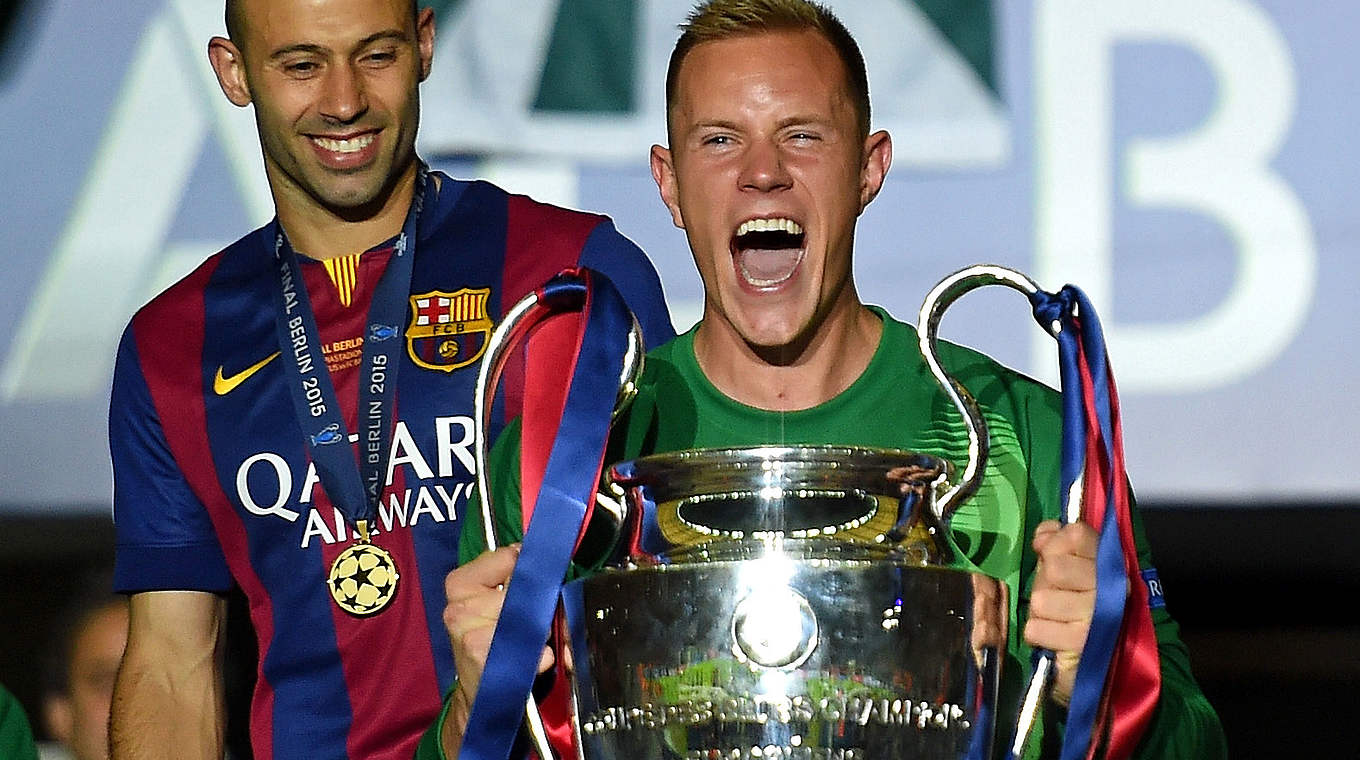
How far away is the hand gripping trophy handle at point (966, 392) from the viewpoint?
173 centimetres

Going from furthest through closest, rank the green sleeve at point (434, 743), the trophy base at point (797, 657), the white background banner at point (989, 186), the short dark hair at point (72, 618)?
the short dark hair at point (72, 618) < the white background banner at point (989, 186) < the green sleeve at point (434, 743) < the trophy base at point (797, 657)

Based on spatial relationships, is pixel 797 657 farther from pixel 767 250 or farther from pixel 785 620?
pixel 767 250

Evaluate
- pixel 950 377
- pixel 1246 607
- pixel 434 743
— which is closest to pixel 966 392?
pixel 950 377

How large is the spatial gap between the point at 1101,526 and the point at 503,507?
57 cm

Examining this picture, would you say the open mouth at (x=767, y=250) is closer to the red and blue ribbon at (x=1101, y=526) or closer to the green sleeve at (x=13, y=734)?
the red and blue ribbon at (x=1101, y=526)

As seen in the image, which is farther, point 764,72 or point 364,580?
point 364,580

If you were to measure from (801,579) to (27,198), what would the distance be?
232 cm

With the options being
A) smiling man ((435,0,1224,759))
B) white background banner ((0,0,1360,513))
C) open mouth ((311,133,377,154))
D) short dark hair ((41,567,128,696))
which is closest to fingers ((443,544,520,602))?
smiling man ((435,0,1224,759))

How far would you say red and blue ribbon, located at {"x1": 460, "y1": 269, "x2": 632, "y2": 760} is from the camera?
1762mm

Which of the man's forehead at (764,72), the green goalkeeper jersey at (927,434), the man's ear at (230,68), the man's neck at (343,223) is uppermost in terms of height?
the man's ear at (230,68)

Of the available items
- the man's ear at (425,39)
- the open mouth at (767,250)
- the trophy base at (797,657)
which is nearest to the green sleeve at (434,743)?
the trophy base at (797,657)

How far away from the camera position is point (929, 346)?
181 cm

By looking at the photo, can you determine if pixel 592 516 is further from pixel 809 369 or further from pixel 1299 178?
pixel 1299 178

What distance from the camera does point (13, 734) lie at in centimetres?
239
